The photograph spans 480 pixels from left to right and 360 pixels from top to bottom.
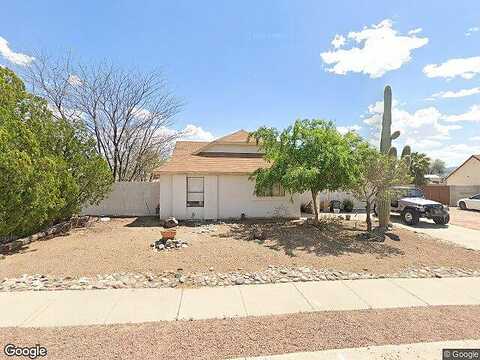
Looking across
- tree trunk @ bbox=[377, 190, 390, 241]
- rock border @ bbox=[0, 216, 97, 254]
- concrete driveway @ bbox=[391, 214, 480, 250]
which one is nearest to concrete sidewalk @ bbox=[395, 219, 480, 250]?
concrete driveway @ bbox=[391, 214, 480, 250]

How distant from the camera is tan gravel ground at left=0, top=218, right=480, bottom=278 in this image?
6.95m

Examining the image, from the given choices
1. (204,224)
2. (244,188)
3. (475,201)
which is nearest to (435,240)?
(244,188)

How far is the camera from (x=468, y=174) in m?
31.4

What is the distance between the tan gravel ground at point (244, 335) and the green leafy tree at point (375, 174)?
6.15 metres

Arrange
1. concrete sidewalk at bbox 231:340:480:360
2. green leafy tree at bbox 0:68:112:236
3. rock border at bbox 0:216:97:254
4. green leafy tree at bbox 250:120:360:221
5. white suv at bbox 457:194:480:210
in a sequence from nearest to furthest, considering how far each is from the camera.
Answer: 1. concrete sidewalk at bbox 231:340:480:360
2. green leafy tree at bbox 0:68:112:236
3. rock border at bbox 0:216:97:254
4. green leafy tree at bbox 250:120:360:221
5. white suv at bbox 457:194:480:210

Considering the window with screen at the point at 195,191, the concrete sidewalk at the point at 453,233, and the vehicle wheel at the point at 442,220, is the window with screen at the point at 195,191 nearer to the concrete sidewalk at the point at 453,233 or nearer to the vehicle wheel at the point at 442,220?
the concrete sidewalk at the point at 453,233

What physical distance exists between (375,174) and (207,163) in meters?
8.07

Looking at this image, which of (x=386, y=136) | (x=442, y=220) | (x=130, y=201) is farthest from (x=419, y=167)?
(x=130, y=201)

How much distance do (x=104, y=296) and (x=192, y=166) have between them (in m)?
9.29

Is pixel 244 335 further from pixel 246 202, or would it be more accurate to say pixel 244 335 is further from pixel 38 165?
pixel 246 202

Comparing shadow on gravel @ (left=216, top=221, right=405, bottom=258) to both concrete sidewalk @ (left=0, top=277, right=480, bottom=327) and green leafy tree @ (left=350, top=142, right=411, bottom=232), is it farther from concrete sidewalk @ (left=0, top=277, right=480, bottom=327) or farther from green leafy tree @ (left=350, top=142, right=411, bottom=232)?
concrete sidewalk @ (left=0, top=277, right=480, bottom=327)

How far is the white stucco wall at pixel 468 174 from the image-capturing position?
98.5 ft

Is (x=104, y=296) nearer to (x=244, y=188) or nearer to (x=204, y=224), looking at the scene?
(x=204, y=224)

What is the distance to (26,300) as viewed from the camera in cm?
505
